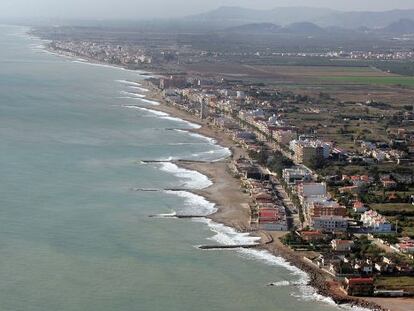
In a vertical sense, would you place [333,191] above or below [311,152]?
below

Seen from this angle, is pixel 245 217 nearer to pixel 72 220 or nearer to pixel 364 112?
pixel 72 220

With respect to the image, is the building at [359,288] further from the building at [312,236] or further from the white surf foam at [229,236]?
the white surf foam at [229,236]

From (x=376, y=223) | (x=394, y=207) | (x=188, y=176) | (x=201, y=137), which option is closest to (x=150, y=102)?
(x=201, y=137)

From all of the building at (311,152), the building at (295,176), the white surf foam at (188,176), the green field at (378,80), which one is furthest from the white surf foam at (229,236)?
the green field at (378,80)

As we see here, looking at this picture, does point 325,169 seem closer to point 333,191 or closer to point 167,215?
point 333,191

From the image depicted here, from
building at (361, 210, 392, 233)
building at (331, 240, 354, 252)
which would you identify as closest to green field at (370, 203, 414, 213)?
building at (361, 210, 392, 233)

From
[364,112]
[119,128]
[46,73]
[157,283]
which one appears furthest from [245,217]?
[46,73]

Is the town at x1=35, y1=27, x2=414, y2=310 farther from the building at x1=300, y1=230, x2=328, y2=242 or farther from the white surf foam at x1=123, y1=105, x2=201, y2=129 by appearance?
the white surf foam at x1=123, y1=105, x2=201, y2=129
